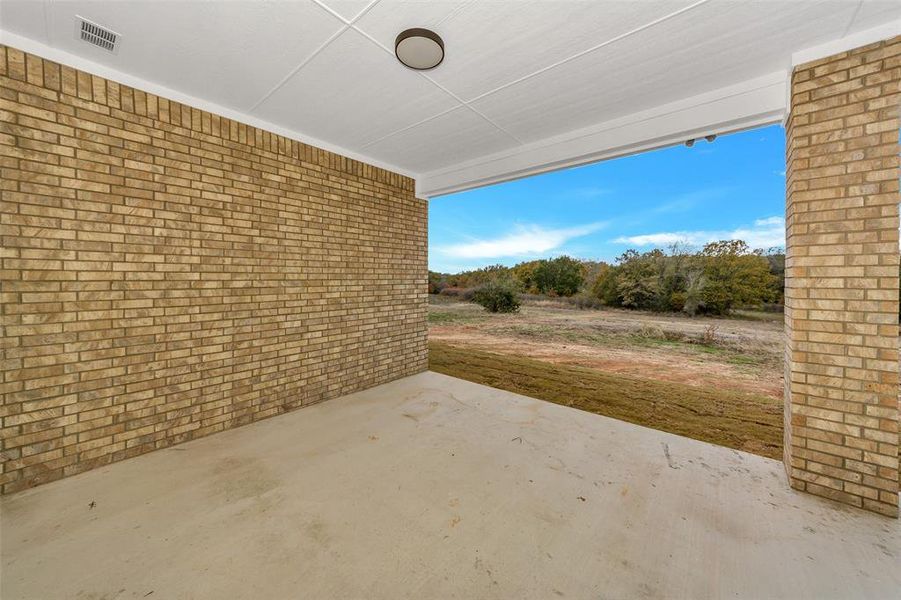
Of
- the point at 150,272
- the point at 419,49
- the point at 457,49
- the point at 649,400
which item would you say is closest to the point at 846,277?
the point at 649,400

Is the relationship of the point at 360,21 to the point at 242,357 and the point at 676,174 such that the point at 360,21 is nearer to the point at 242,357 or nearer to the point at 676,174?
the point at 242,357

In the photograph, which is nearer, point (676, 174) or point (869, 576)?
point (869, 576)

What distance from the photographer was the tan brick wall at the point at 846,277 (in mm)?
2020

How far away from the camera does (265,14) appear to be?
1962mm

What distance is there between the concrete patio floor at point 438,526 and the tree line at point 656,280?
5.43 meters

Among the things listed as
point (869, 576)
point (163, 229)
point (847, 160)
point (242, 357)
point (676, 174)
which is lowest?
point (869, 576)

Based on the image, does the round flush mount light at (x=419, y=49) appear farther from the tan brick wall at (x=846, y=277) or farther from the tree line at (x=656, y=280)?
the tree line at (x=656, y=280)

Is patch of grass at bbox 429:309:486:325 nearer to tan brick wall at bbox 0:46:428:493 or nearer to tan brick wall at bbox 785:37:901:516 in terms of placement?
tan brick wall at bbox 0:46:428:493

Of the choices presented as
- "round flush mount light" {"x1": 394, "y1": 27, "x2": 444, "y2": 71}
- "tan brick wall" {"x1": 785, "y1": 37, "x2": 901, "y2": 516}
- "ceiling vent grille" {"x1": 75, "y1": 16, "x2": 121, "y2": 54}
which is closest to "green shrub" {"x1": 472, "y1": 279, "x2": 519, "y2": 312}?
"tan brick wall" {"x1": 785, "y1": 37, "x2": 901, "y2": 516}

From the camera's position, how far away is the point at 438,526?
1.93 metres

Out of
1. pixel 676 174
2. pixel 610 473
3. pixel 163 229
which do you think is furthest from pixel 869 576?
pixel 676 174

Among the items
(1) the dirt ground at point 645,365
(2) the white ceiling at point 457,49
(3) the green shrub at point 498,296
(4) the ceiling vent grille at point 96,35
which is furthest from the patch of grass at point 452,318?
(4) the ceiling vent grille at point 96,35

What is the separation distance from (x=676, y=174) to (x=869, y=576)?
10.8m

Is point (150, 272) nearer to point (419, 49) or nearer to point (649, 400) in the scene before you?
point (419, 49)
